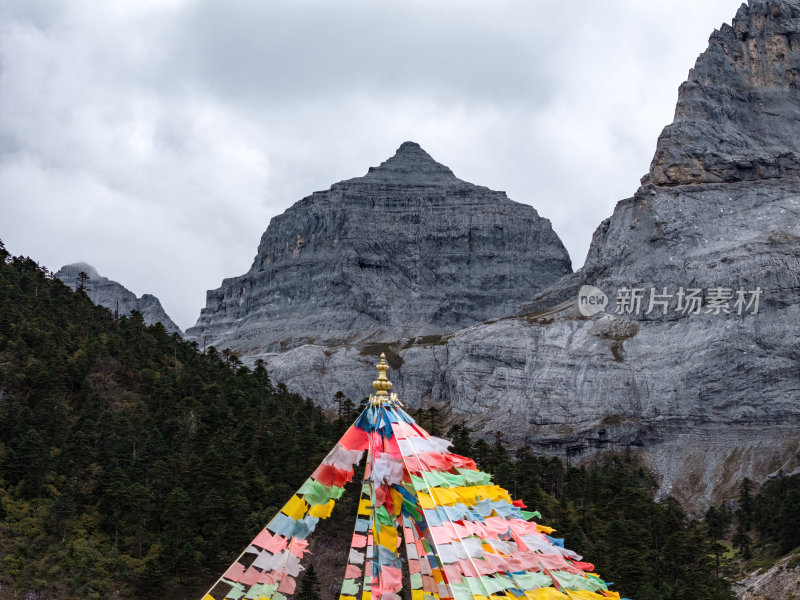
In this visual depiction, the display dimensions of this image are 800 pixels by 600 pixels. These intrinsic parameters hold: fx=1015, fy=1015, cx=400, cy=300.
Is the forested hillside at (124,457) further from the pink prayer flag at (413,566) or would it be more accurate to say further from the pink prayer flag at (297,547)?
the pink prayer flag at (297,547)

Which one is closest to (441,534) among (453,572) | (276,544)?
(453,572)

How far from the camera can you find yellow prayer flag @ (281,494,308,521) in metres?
25.4

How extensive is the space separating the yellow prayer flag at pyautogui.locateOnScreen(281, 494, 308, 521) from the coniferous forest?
24.5 metres

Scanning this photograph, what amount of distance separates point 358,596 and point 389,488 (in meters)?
4.62

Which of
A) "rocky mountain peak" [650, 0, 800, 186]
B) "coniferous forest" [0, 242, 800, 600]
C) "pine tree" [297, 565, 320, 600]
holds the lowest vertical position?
"pine tree" [297, 565, 320, 600]

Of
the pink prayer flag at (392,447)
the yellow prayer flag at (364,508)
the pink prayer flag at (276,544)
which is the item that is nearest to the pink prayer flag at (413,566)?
the yellow prayer flag at (364,508)

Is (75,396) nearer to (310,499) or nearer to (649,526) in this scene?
(649,526)

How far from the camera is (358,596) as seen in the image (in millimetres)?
28750

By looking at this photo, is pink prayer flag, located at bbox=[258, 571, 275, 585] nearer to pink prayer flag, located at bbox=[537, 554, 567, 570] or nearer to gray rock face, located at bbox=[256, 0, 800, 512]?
pink prayer flag, located at bbox=[537, 554, 567, 570]

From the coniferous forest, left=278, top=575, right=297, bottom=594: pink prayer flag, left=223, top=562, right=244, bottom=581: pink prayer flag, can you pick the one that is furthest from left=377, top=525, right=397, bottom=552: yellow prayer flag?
the coniferous forest

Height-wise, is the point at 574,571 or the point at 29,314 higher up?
the point at 29,314

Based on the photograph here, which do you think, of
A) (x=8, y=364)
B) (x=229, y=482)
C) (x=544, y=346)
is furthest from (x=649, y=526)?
(x=544, y=346)

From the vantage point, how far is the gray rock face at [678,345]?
5453 inches

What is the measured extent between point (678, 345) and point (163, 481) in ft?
350
